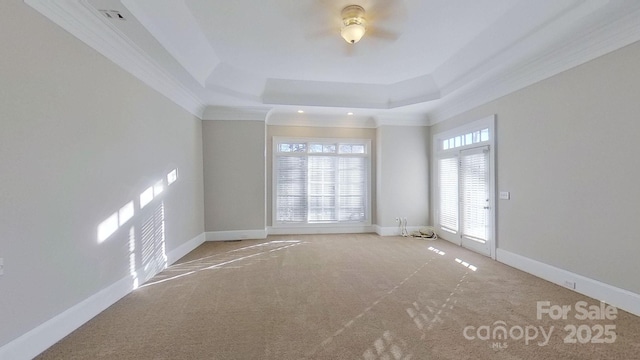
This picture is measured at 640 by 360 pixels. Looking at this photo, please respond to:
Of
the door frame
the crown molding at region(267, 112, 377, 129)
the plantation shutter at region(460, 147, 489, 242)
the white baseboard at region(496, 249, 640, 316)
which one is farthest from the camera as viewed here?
the crown molding at region(267, 112, 377, 129)

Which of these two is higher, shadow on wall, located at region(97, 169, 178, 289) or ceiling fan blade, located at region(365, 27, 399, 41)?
ceiling fan blade, located at region(365, 27, 399, 41)

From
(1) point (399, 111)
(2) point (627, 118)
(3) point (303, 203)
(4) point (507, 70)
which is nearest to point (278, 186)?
(3) point (303, 203)

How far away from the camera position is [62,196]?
224 centimetres

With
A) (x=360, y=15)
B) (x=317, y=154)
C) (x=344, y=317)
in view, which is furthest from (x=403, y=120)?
(x=344, y=317)

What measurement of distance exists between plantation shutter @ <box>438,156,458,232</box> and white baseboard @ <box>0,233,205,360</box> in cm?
569

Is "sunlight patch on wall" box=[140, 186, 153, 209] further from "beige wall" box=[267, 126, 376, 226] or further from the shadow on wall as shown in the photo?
"beige wall" box=[267, 126, 376, 226]

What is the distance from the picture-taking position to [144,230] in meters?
3.44

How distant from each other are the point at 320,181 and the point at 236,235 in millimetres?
2337

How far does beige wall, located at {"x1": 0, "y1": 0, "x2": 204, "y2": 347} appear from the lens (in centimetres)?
186

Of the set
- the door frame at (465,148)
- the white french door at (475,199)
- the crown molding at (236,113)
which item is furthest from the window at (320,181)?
the white french door at (475,199)

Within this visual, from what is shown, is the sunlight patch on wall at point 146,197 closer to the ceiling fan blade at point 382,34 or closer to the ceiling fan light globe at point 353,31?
the ceiling fan light globe at point 353,31

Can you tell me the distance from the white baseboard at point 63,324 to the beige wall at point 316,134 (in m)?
3.63

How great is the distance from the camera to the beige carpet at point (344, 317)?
6.75 feet

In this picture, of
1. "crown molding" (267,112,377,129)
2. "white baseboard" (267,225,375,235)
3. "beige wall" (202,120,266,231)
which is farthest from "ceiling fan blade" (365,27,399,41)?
"white baseboard" (267,225,375,235)
